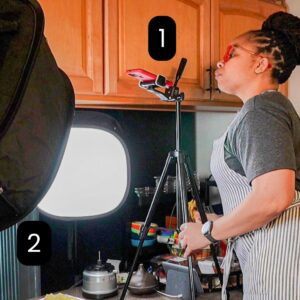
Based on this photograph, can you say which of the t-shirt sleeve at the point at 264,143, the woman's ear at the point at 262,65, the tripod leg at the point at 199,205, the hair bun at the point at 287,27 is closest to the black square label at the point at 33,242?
the tripod leg at the point at 199,205

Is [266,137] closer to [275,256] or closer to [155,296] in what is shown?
[275,256]

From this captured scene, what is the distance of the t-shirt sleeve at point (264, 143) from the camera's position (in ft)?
3.98

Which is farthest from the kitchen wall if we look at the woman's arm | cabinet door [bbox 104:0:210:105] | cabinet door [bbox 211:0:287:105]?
the woman's arm

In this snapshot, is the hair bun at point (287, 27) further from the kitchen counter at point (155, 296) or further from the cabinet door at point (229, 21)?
the kitchen counter at point (155, 296)

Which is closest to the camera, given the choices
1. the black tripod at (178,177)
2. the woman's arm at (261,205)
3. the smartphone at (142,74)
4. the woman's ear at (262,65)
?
the woman's arm at (261,205)

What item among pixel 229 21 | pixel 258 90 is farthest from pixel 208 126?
pixel 258 90

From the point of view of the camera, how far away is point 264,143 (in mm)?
1235

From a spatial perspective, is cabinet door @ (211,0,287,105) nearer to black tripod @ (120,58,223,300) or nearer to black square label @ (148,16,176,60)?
black square label @ (148,16,176,60)

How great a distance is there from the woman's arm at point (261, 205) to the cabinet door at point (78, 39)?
637 mm

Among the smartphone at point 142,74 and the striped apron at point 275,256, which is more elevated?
the smartphone at point 142,74

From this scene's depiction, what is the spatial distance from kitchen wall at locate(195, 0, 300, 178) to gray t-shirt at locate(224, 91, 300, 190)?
41.6 inches

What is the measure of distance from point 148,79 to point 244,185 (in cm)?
49

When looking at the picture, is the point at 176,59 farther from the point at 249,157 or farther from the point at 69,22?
the point at 249,157

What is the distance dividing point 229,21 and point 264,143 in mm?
995
